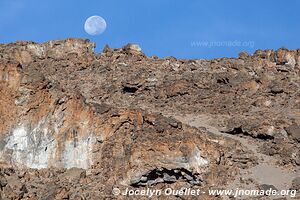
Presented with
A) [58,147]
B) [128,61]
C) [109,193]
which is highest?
[128,61]

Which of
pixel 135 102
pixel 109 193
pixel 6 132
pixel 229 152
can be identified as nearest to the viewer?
pixel 109 193

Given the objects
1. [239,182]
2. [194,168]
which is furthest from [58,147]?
[239,182]

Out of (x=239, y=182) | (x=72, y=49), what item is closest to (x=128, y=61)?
(x=72, y=49)

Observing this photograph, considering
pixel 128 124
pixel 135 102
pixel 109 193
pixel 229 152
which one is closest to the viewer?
pixel 109 193

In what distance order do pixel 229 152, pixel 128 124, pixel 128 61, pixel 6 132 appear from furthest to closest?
pixel 128 61, pixel 229 152, pixel 128 124, pixel 6 132

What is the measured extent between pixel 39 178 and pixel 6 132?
3.77 metres

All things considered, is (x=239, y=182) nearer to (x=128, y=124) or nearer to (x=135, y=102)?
(x=128, y=124)

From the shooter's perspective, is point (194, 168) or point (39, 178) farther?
point (194, 168)

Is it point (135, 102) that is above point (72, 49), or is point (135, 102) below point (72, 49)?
below

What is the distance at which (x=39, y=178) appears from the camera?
3612 cm

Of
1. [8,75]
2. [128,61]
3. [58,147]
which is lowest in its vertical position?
[58,147]

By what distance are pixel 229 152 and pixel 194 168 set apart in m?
5.83

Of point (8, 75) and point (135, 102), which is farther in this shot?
point (135, 102)

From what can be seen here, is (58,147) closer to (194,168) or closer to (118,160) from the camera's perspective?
(118,160)
